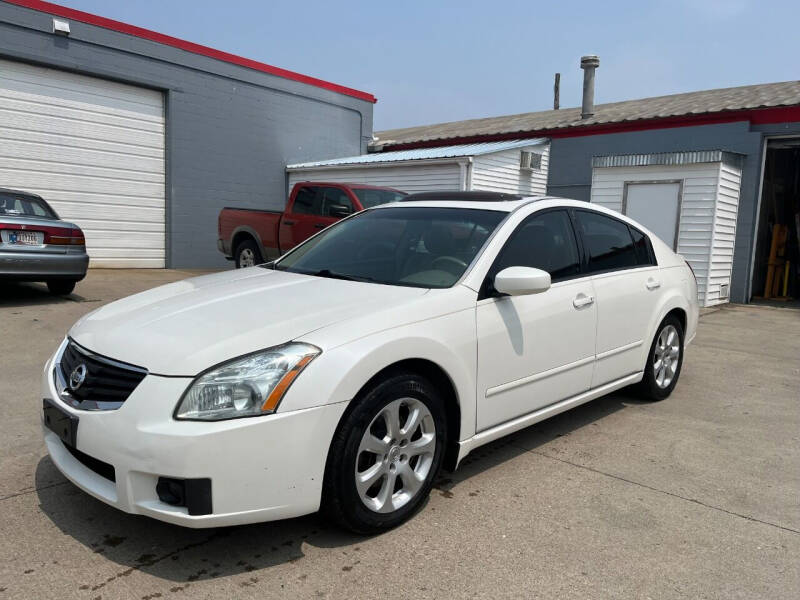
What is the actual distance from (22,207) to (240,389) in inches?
284

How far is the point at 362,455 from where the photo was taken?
2.83m

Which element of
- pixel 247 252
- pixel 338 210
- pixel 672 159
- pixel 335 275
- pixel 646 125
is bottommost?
pixel 247 252

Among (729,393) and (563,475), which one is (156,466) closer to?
(563,475)

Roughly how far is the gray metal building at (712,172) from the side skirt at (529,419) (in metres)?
8.81

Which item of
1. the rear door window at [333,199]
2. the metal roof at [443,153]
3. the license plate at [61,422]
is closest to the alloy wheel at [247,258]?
the rear door window at [333,199]

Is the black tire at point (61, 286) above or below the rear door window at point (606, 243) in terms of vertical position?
below

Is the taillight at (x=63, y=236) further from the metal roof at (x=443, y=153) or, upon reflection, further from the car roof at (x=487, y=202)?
the metal roof at (x=443, y=153)

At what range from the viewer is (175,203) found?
1459 centimetres

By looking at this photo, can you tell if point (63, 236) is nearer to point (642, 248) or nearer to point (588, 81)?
point (642, 248)

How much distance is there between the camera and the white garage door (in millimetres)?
Result: 12320

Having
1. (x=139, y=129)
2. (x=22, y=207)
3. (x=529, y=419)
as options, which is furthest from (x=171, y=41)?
(x=529, y=419)

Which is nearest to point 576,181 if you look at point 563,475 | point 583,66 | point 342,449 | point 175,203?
point 583,66

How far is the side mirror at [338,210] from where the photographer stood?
10.0 meters

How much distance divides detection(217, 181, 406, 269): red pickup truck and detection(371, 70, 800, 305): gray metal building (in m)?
5.34
